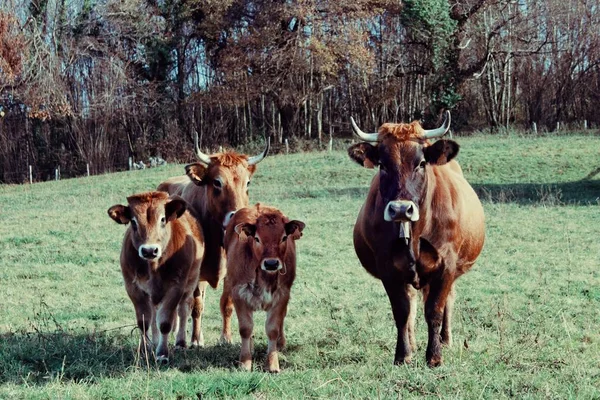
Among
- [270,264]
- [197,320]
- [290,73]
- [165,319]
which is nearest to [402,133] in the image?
[270,264]

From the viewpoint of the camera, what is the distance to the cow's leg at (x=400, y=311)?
7.05 meters

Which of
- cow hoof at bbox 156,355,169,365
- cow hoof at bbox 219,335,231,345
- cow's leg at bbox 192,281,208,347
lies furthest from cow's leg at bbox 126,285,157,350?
cow hoof at bbox 219,335,231,345

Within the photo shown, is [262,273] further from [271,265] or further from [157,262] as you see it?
[157,262]

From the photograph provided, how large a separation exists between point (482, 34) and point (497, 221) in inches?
1350

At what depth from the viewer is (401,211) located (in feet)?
21.0

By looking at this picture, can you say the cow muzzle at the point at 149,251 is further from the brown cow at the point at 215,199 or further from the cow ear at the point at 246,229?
the brown cow at the point at 215,199

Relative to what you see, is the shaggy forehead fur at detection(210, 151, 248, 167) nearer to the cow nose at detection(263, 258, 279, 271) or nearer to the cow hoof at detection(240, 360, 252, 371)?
the cow nose at detection(263, 258, 279, 271)

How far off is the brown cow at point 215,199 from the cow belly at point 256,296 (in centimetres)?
149

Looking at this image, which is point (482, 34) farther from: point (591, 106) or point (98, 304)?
point (98, 304)

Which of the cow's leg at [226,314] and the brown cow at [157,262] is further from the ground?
the brown cow at [157,262]

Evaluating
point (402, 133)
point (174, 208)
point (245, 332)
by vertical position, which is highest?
point (402, 133)

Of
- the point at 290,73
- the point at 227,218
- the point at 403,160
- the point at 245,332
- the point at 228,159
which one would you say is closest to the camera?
the point at 403,160

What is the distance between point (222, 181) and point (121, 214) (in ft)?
5.08

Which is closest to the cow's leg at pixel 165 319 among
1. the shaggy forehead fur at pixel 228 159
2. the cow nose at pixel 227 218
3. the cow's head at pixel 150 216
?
the cow's head at pixel 150 216
